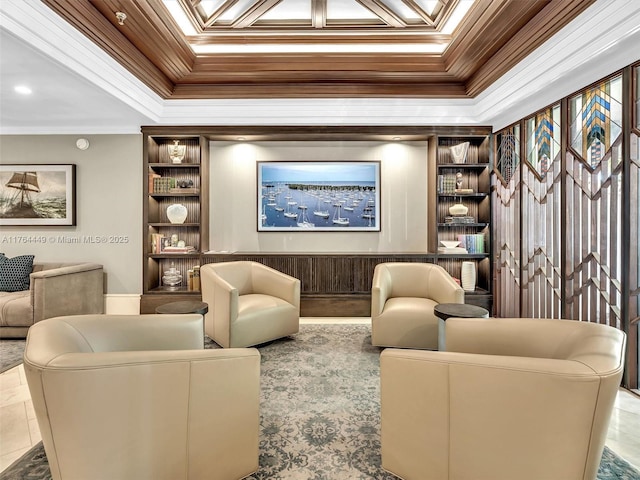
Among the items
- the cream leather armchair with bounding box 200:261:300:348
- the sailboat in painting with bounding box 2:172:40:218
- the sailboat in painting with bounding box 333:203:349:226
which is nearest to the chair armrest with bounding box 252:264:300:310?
the cream leather armchair with bounding box 200:261:300:348

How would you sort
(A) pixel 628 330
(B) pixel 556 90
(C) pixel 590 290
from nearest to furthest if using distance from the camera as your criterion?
(A) pixel 628 330 < (C) pixel 590 290 < (B) pixel 556 90

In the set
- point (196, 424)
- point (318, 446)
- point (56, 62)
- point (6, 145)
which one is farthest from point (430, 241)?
point (6, 145)

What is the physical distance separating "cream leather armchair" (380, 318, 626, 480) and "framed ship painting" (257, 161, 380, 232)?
11.2 feet

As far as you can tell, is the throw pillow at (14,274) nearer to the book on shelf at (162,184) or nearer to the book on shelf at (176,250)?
the book on shelf at (176,250)

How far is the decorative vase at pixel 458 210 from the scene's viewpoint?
4.66 metres

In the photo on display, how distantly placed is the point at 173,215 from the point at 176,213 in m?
0.05

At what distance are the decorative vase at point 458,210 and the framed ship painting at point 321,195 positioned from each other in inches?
38.3

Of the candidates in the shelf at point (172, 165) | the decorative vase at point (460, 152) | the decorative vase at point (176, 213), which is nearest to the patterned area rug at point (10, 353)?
the decorative vase at point (176, 213)

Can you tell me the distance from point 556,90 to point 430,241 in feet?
7.15

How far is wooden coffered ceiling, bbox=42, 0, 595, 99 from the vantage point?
280 centimetres

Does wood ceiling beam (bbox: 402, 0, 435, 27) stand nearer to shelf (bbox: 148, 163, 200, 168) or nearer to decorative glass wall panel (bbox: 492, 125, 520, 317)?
decorative glass wall panel (bbox: 492, 125, 520, 317)

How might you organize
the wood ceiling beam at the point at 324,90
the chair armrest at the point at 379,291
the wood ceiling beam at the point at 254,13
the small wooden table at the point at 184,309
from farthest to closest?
the wood ceiling beam at the point at 324,90 < the chair armrest at the point at 379,291 < the wood ceiling beam at the point at 254,13 < the small wooden table at the point at 184,309

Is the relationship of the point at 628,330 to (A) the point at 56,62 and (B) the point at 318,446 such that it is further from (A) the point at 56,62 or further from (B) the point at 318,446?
(A) the point at 56,62

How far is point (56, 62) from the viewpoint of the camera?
2.71m
